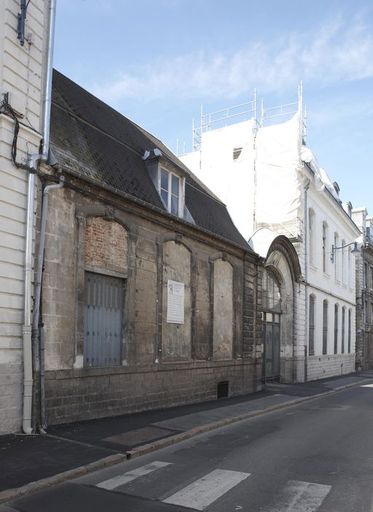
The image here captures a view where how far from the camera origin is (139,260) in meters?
12.8

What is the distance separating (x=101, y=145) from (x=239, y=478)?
8.76m

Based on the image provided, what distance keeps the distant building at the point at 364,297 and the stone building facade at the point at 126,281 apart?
2222 cm

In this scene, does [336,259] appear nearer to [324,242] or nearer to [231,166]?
[324,242]

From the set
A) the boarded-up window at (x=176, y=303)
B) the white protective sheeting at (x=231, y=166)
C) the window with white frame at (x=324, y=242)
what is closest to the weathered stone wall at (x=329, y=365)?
the window with white frame at (x=324, y=242)

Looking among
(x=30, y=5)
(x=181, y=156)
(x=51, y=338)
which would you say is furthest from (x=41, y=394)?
(x=181, y=156)

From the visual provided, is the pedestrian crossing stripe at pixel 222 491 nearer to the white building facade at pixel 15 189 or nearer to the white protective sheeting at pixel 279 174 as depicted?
the white building facade at pixel 15 189

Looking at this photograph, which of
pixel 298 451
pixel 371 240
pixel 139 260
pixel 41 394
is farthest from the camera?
pixel 371 240

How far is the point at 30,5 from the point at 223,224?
10439 mm

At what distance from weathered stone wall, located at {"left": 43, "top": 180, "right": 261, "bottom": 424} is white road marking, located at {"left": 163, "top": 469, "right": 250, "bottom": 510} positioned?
13.3 feet

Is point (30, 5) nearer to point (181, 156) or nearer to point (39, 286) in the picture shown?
point (39, 286)

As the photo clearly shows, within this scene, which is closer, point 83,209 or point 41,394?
point 41,394

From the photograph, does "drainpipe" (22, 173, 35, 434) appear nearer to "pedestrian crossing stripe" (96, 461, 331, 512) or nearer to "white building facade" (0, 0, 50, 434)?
"white building facade" (0, 0, 50, 434)

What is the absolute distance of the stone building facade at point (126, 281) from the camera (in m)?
10.4

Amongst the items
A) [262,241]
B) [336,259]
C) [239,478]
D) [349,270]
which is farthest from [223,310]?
[349,270]
